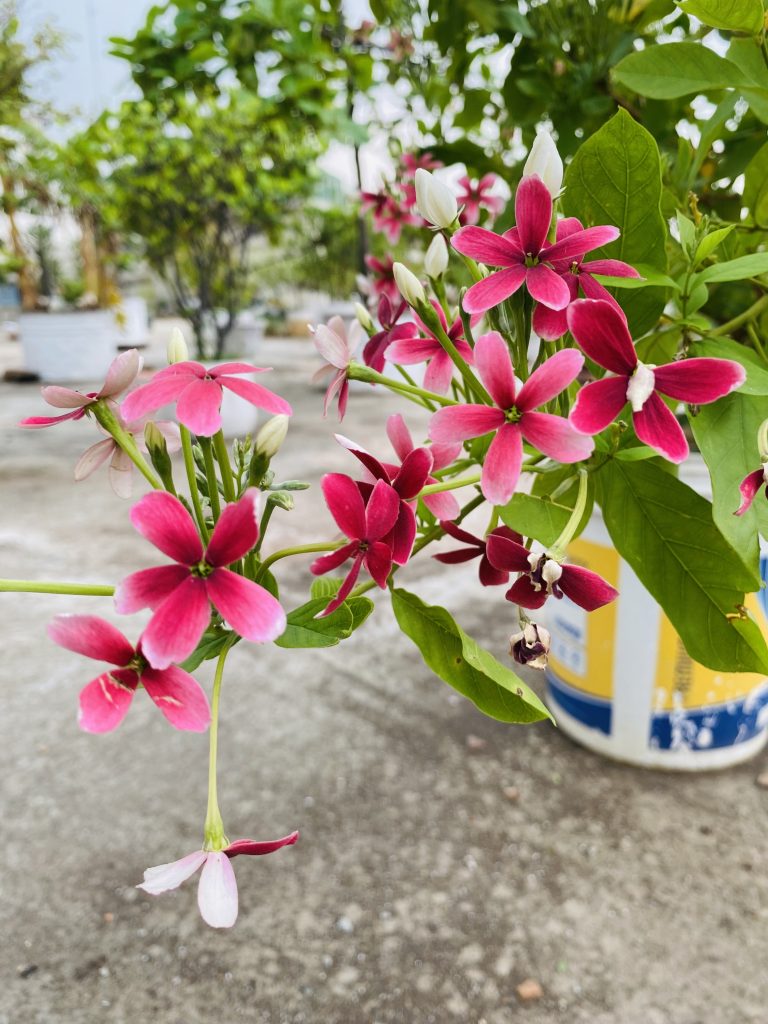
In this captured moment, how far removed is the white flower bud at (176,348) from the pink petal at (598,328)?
18 centimetres

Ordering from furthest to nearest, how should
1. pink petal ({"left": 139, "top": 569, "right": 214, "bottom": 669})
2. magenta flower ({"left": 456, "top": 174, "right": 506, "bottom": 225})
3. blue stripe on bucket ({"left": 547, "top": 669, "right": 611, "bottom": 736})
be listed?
blue stripe on bucket ({"left": 547, "top": 669, "right": 611, "bottom": 736}), magenta flower ({"left": 456, "top": 174, "right": 506, "bottom": 225}), pink petal ({"left": 139, "top": 569, "right": 214, "bottom": 669})

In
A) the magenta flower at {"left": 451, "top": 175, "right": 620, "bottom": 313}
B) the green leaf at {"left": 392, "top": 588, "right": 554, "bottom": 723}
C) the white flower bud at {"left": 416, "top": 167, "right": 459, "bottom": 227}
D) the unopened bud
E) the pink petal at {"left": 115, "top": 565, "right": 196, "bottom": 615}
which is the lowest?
the green leaf at {"left": 392, "top": 588, "right": 554, "bottom": 723}

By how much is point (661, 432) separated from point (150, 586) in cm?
20

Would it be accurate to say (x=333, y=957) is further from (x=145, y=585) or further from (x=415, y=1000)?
(x=145, y=585)

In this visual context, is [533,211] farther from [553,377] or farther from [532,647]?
[532,647]

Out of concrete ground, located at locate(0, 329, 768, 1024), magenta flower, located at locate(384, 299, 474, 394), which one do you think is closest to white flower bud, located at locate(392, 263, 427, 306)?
magenta flower, located at locate(384, 299, 474, 394)

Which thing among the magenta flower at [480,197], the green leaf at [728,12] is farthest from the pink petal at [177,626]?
the magenta flower at [480,197]

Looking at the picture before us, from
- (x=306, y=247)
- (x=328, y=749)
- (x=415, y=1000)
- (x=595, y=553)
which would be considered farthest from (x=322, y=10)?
(x=306, y=247)

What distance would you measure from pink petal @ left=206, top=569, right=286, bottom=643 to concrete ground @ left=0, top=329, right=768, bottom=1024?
83 centimetres

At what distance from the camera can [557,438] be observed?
1.01 feet

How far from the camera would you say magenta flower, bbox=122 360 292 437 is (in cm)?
30

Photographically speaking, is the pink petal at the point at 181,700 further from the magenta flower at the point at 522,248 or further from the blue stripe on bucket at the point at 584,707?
the blue stripe on bucket at the point at 584,707

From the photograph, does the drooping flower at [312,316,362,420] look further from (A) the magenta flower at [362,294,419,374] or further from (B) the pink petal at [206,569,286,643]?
(B) the pink petal at [206,569,286,643]

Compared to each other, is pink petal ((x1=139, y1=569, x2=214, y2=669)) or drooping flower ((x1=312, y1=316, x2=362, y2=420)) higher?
drooping flower ((x1=312, y1=316, x2=362, y2=420))
